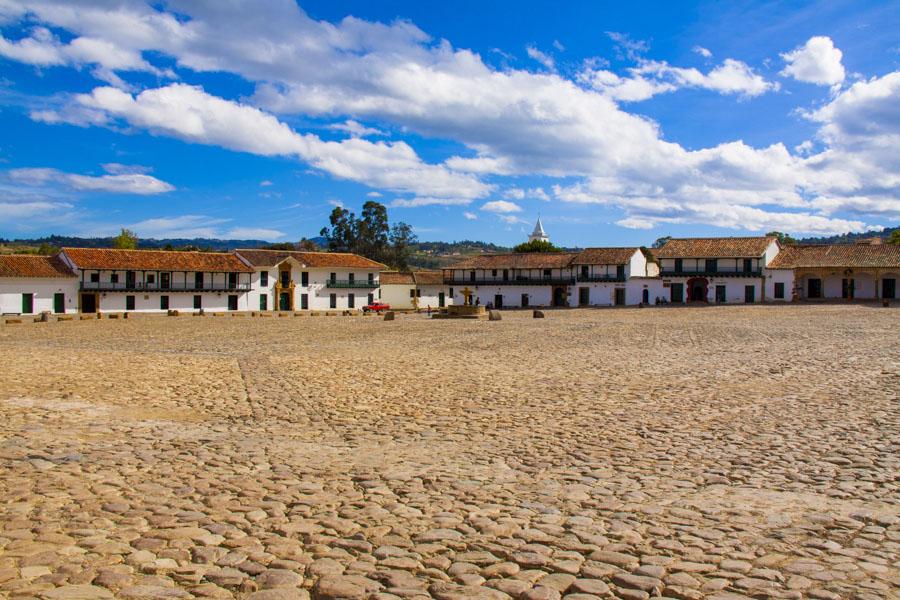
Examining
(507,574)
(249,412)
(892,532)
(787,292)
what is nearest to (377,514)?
(507,574)

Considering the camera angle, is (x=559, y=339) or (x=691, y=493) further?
(x=559, y=339)

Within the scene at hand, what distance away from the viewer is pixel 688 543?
16.0ft

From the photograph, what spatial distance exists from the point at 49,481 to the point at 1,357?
46.0ft

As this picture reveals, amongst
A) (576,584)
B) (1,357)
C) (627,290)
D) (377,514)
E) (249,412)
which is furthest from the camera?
(627,290)

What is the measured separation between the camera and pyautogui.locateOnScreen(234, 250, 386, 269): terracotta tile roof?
201 ft

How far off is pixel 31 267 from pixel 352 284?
1058 inches

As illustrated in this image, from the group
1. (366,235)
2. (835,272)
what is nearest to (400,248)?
(366,235)

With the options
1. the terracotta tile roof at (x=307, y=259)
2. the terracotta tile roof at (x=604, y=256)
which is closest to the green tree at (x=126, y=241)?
the terracotta tile roof at (x=307, y=259)

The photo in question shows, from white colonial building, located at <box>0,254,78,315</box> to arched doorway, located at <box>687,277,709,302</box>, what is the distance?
4942cm

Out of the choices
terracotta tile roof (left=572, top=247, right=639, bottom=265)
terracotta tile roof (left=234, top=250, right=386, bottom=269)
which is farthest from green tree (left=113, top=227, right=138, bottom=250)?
terracotta tile roof (left=572, top=247, right=639, bottom=265)

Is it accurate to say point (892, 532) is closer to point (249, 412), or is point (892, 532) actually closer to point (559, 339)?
point (249, 412)

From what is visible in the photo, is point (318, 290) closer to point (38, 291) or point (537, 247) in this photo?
point (38, 291)

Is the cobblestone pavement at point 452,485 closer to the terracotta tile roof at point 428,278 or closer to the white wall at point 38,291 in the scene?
the white wall at point 38,291

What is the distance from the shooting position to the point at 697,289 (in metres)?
58.9
